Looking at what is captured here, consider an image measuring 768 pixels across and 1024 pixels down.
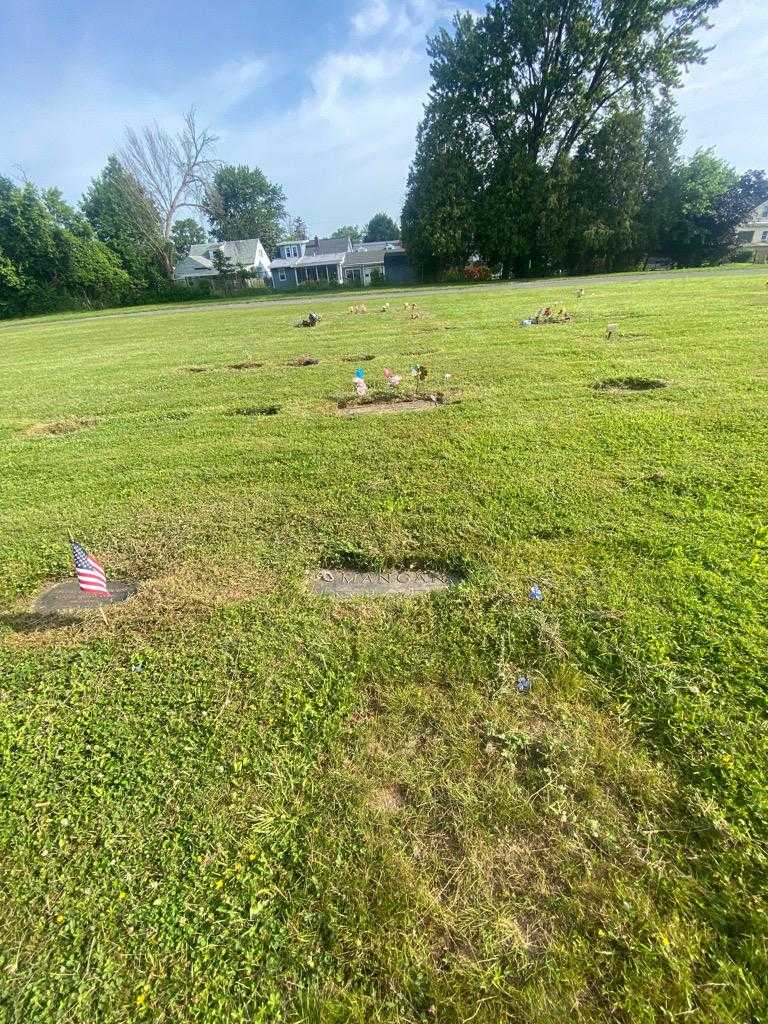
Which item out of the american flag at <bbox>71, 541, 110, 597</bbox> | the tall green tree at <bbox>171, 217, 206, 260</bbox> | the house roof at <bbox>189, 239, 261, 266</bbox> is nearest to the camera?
the american flag at <bbox>71, 541, 110, 597</bbox>

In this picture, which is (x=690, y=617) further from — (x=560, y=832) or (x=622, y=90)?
(x=622, y=90)

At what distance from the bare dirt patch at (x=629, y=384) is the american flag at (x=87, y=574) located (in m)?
4.85

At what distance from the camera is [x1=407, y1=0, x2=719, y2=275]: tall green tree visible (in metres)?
27.0

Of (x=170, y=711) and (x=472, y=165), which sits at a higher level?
(x=472, y=165)

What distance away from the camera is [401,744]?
1.64m

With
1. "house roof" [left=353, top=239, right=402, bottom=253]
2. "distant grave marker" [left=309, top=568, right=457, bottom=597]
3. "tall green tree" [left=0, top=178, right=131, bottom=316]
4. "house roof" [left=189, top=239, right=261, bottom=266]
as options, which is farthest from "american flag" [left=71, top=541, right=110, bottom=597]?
"house roof" [left=189, top=239, right=261, bottom=266]

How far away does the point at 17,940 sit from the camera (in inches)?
48.3

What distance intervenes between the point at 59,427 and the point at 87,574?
15.0 feet

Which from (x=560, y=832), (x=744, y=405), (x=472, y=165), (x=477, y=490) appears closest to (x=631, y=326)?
(x=744, y=405)

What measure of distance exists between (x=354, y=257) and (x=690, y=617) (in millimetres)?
52462

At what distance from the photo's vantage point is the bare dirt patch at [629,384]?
5.00 meters

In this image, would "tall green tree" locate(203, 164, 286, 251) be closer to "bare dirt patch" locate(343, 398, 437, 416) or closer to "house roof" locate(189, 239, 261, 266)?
"house roof" locate(189, 239, 261, 266)

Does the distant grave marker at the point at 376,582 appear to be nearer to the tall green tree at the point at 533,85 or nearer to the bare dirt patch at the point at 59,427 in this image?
the bare dirt patch at the point at 59,427

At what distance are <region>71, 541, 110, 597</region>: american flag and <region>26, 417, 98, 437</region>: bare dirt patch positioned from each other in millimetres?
4146
